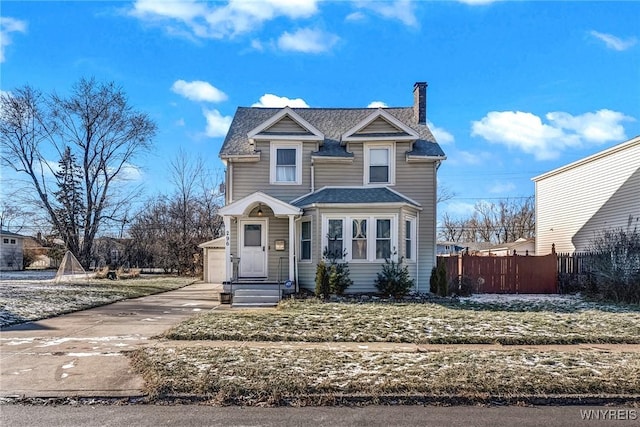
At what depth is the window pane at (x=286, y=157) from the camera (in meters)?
17.5

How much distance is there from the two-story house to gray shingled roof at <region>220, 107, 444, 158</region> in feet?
0.26

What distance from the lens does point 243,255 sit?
17125mm

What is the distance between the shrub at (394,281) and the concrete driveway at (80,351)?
19.0ft

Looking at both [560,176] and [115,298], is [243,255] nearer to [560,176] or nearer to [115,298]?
[115,298]

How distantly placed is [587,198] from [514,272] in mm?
6049

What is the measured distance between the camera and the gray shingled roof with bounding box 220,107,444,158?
17469 millimetres

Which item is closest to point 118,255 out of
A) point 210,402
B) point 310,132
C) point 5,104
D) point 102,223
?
point 102,223

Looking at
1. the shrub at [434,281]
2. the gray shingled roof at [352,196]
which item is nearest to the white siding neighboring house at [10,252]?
the gray shingled roof at [352,196]

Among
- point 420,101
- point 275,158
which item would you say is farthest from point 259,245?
point 420,101

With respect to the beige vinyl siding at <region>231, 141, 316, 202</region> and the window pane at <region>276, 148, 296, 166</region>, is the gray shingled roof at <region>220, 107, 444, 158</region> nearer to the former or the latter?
the beige vinyl siding at <region>231, 141, 316, 202</region>

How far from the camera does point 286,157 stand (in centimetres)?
1755

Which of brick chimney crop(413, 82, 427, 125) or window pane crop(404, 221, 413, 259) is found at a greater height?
brick chimney crop(413, 82, 427, 125)

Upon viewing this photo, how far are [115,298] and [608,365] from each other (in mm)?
14828

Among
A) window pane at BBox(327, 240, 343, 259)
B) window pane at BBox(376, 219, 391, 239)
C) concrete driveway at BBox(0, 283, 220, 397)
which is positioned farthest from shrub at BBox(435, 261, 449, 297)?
concrete driveway at BBox(0, 283, 220, 397)
